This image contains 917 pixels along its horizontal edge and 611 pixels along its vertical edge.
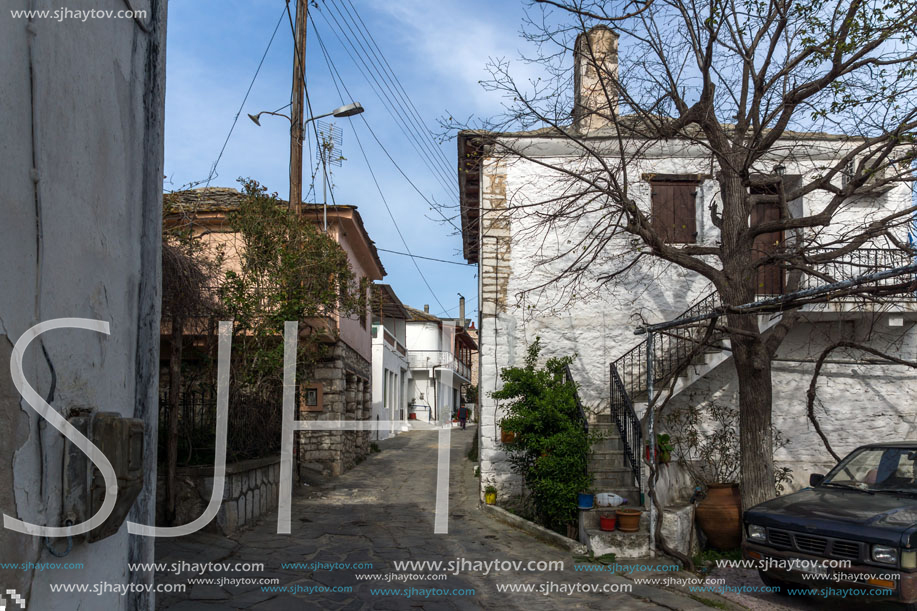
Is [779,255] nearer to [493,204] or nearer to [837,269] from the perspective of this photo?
[837,269]

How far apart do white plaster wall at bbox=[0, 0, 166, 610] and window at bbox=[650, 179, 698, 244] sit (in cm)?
958

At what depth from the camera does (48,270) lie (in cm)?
222

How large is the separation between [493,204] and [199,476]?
602 centimetres

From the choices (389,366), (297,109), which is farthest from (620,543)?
(389,366)

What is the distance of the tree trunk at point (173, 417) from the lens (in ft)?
26.1

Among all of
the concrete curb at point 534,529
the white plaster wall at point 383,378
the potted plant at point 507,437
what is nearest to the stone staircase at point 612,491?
the concrete curb at point 534,529

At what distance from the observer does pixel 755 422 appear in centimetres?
790

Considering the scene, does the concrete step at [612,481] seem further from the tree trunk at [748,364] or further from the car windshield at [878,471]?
the car windshield at [878,471]

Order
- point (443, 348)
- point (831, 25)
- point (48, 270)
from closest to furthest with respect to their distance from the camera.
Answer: point (48, 270)
point (831, 25)
point (443, 348)

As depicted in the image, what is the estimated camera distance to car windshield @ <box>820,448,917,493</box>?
6.73 metres

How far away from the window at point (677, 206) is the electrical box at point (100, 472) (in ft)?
33.3

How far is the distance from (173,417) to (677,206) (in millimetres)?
8279

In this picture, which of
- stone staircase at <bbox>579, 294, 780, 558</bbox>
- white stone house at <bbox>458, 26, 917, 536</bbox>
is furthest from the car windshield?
white stone house at <bbox>458, 26, 917, 536</bbox>

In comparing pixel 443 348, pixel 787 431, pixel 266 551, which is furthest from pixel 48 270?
pixel 443 348
